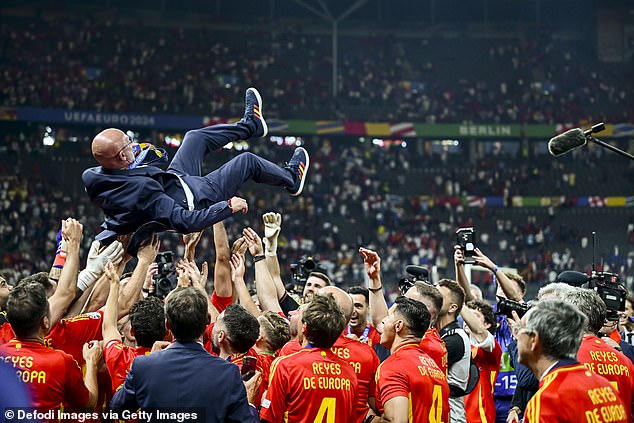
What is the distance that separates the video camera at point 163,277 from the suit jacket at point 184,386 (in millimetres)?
1554

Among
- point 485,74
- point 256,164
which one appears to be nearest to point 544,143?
point 485,74

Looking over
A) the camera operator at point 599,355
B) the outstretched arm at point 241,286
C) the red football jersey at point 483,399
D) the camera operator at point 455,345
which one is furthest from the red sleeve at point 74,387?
the red football jersey at point 483,399

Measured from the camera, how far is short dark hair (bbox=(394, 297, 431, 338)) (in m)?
5.14

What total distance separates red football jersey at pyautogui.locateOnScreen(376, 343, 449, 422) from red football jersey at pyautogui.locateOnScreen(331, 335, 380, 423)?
0.21 m

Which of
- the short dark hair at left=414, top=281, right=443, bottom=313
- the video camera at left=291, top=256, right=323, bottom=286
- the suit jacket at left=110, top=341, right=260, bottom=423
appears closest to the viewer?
the suit jacket at left=110, top=341, right=260, bottom=423

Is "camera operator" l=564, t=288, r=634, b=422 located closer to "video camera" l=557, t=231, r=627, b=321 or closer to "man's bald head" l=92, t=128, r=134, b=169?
"video camera" l=557, t=231, r=627, b=321

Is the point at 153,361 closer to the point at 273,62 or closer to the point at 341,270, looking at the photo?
the point at 341,270

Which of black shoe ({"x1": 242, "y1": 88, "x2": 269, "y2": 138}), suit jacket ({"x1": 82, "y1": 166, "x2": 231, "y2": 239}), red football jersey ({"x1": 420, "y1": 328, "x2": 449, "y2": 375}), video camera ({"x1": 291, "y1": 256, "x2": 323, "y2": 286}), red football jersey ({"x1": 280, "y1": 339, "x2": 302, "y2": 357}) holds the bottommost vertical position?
red football jersey ({"x1": 420, "y1": 328, "x2": 449, "y2": 375})

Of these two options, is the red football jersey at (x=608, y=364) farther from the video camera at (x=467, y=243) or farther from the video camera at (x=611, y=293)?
the video camera at (x=467, y=243)

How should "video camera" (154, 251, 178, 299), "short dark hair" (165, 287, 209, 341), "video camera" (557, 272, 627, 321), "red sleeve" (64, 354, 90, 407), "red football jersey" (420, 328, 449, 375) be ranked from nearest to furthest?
"short dark hair" (165, 287, 209, 341), "red sleeve" (64, 354, 90, 407), "red football jersey" (420, 328, 449, 375), "video camera" (154, 251, 178, 299), "video camera" (557, 272, 627, 321)

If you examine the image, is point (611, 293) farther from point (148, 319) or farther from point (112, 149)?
point (112, 149)

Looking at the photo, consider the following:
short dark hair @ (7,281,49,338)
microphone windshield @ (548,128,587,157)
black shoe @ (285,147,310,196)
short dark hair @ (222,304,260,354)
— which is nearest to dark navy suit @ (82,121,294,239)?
black shoe @ (285,147,310,196)

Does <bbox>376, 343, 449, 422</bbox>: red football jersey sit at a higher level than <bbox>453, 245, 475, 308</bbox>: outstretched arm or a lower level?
lower

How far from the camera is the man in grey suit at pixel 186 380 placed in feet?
13.4
